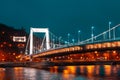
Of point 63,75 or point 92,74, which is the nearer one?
point 63,75

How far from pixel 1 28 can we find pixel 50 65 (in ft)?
263

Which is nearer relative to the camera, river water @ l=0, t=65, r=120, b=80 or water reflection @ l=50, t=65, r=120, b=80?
river water @ l=0, t=65, r=120, b=80

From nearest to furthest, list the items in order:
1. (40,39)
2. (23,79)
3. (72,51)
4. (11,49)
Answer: (23,79)
(72,51)
(40,39)
(11,49)

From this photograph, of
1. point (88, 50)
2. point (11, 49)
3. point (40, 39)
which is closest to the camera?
point (88, 50)

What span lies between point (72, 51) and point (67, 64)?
1112 cm

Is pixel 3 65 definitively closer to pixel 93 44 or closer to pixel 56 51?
pixel 56 51

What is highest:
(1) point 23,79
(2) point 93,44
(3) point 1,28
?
(3) point 1,28

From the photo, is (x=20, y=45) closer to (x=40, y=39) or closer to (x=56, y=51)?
(x=40, y=39)

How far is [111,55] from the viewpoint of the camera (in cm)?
12462

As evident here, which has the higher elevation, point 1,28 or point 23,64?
point 1,28

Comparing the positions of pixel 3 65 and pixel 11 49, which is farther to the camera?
pixel 11 49

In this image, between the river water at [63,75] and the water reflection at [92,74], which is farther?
the water reflection at [92,74]

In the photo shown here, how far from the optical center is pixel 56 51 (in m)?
97.4

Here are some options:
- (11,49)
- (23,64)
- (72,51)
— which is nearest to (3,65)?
(23,64)
